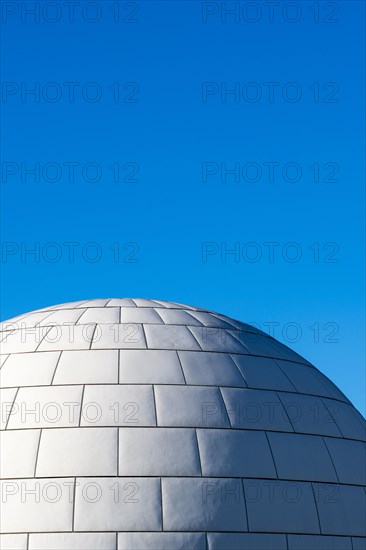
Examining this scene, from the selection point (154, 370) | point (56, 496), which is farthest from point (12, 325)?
point (56, 496)

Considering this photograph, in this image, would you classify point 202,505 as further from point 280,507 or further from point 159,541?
point 280,507

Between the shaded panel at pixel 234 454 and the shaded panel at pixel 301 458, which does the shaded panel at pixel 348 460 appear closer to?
the shaded panel at pixel 301 458

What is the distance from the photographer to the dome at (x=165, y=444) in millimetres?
11734

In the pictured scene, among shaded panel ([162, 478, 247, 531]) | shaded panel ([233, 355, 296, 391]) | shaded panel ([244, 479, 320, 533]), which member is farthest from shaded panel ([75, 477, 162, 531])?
shaded panel ([233, 355, 296, 391])

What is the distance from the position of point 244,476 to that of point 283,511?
719 mm

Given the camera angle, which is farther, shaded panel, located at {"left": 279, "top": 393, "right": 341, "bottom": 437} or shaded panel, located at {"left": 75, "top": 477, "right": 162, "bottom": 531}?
shaded panel, located at {"left": 279, "top": 393, "right": 341, "bottom": 437}

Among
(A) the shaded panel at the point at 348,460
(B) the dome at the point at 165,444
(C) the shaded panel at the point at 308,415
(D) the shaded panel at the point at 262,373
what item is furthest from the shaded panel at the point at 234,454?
(A) the shaded panel at the point at 348,460

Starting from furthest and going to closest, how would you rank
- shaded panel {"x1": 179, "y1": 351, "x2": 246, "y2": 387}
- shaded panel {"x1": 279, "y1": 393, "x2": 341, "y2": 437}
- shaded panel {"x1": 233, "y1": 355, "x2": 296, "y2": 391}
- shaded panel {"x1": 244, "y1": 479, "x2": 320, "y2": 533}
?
shaded panel {"x1": 233, "y1": 355, "x2": 296, "y2": 391}
shaded panel {"x1": 279, "y1": 393, "x2": 341, "y2": 437}
shaded panel {"x1": 179, "y1": 351, "x2": 246, "y2": 387}
shaded panel {"x1": 244, "y1": 479, "x2": 320, "y2": 533}

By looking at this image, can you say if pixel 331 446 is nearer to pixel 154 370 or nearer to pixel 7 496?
pixel 154 370

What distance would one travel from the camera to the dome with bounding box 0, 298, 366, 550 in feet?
38.5

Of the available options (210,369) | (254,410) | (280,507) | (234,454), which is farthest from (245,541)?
(210,369)

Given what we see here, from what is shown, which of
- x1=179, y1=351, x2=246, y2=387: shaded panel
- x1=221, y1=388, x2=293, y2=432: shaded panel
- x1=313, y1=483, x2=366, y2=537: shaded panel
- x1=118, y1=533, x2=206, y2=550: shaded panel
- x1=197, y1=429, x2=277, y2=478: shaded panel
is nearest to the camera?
x1=118, y1=533, x2=206, y2=550: shaded panel

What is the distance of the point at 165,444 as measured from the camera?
40.3 ft

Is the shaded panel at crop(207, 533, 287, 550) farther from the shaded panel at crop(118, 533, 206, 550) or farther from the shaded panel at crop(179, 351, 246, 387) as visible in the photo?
the shaded panel at crop(179, 351, 246, 387)
